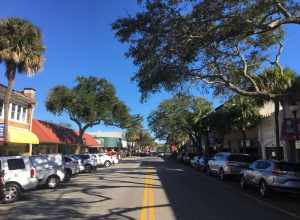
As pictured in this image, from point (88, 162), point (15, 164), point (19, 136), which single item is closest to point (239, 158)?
point (15, 164)

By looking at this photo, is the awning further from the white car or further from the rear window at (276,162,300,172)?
the rear window at (276,162,300,172)

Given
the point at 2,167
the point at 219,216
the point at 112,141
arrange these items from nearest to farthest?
1. the point at 219,216
2. the point at 2,167
3. the point at 112,141

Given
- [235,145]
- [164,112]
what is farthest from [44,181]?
[164,112]

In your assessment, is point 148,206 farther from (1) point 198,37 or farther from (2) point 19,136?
(2) point 19,136

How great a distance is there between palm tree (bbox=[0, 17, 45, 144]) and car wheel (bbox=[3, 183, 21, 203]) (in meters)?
11.7

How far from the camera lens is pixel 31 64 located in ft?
92.5

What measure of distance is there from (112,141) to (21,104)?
72.3 metres

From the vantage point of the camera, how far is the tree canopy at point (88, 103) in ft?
167

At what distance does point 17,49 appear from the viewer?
2773 cm

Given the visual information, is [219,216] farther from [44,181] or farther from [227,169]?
[227,169]

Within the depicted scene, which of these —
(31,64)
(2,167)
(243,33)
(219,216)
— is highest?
(31,64)

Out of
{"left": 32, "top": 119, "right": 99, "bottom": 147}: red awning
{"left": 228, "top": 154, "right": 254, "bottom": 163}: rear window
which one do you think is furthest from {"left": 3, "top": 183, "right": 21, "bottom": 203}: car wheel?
{"left": 32, "top": 119, "right": 99, "bottom": 147}: red awning

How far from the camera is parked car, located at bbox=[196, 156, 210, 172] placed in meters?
37.5

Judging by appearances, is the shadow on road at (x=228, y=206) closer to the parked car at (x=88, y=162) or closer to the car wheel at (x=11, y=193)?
the car wheel at (x=11, y=193)
